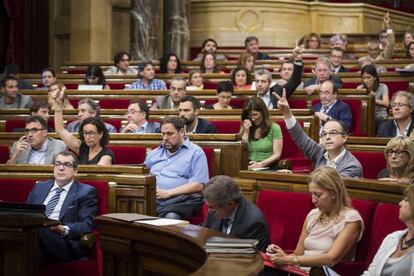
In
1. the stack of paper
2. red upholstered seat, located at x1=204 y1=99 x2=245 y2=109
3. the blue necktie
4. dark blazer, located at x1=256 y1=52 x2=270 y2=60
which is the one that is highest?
dark blazer, located at x1=256 y1=52 x2=270 y2=60

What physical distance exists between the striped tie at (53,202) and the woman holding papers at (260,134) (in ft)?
5.78

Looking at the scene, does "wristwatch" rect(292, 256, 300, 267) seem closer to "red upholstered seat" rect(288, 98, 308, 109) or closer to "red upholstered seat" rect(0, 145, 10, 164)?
"red upholstered seat" rect(0, 145, 10, 164)

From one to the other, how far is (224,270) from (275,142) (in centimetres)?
375

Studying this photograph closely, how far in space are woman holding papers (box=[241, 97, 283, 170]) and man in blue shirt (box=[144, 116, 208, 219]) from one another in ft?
2.53

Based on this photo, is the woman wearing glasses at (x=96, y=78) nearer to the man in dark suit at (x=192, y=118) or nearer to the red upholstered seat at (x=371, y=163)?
the man in dark suit at (x=192, y=118)

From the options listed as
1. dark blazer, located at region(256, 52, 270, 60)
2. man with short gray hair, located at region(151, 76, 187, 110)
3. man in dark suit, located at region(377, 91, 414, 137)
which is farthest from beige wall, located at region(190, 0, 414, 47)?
man in dark suit, located at region(377, 91, 414, 137)

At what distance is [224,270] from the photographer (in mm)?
3281

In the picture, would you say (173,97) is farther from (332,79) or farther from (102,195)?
(102,195)

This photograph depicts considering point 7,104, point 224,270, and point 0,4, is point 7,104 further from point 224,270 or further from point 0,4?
point 224,270

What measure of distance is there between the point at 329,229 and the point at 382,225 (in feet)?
0.76

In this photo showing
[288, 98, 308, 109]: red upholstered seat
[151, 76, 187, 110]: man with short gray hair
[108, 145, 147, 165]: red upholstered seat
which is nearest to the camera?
[108, 145, 147, 165]: red upholstered seat

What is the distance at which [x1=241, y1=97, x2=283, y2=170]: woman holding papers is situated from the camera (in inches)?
274

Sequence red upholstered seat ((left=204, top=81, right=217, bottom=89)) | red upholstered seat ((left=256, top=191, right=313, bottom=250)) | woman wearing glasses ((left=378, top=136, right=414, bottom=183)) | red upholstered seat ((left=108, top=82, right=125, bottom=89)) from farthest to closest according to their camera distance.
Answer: red upholstered seat ((left=108, top=82, right=125, bottom=89)), red upholstered seat ((left=204, top=81, right=217, bottom=89)), red upholstered seat ((left=256, top=191, right=313, bottom=250)), woman wearing glasses ((left=378, top=136, right=414, bottom=183))

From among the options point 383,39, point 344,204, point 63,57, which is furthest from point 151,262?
point 63,57
